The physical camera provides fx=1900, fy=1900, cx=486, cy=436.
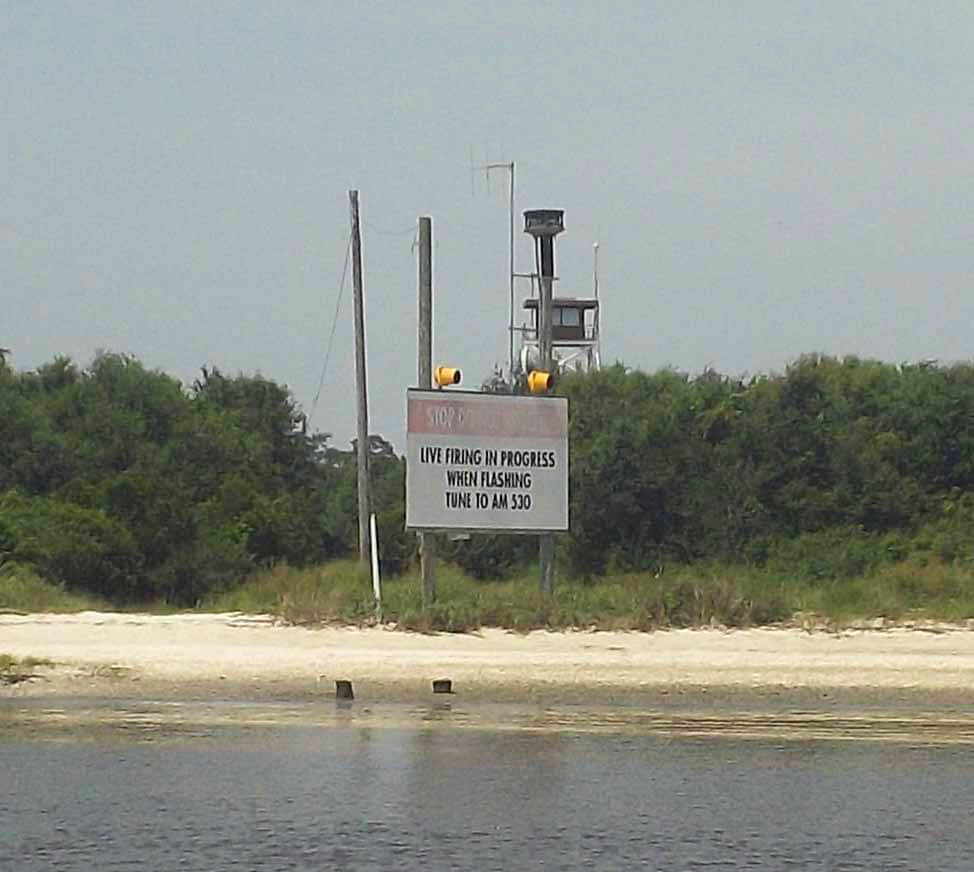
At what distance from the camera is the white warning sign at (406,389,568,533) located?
2508 centimetres

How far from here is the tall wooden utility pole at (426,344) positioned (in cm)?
2506

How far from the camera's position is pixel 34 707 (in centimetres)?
1827

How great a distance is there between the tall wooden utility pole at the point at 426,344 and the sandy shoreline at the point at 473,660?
1.37m

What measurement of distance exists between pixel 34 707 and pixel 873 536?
62.0 ft

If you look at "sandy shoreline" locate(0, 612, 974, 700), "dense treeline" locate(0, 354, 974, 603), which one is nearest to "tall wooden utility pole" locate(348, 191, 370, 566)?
"dense treeline" locate(0, 354, 974, 603)

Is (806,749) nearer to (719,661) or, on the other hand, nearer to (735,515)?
(719,661)

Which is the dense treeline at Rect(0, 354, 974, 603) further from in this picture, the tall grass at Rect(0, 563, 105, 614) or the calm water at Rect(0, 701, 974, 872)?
the calm water at Rect(0, 701, 974, 872)

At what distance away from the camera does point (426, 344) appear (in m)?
26.4

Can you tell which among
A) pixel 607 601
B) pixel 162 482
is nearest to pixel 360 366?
pixel 162 482

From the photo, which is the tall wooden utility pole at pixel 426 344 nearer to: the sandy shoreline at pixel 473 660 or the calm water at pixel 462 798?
the sandy shoreline at pixel 473 660

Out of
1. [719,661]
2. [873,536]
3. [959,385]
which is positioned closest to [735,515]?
[873,536]

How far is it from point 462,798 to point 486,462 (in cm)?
1290

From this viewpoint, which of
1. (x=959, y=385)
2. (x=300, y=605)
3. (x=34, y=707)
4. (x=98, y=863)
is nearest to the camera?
(x=98, y=863)

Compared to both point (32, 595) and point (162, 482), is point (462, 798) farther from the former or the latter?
point (162, 482)
